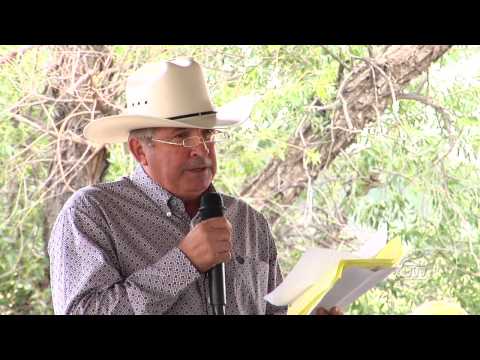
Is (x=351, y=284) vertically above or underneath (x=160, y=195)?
underneath

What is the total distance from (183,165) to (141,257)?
0.30m

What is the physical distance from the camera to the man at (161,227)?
2.34 meters

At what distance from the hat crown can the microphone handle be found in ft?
2.02

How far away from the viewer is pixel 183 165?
263 centimetres

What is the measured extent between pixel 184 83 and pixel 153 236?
1.64 ft

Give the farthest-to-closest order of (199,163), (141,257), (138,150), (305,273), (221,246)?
(138,150), (199,163), (141,257), (221,246), (305,273)

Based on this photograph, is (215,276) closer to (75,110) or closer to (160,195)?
(160,195)

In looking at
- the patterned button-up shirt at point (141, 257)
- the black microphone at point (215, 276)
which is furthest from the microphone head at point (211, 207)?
the patterned button-up shirt at point (141, 257)

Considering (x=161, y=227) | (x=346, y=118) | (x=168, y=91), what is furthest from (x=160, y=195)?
(x=346, y=118)

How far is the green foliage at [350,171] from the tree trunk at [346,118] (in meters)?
0.06

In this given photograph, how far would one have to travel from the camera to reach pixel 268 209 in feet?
19.8

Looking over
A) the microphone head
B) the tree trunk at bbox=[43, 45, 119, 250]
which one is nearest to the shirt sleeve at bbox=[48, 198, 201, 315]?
the microphone head

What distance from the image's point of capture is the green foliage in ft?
19.5
